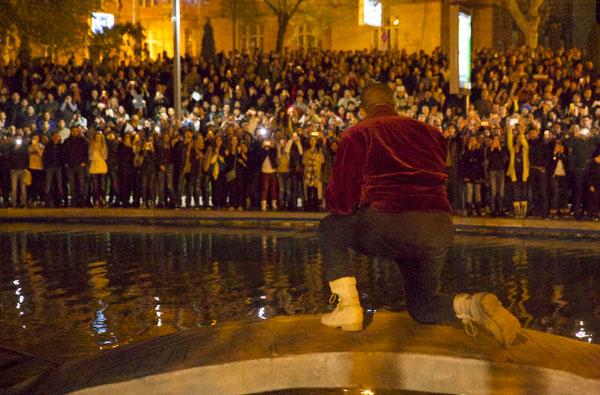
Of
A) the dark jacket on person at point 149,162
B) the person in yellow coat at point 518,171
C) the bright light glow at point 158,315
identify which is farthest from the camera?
the dark jacket on person at point 149,162

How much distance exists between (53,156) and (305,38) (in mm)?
34097

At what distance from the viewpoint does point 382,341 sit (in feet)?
20.2

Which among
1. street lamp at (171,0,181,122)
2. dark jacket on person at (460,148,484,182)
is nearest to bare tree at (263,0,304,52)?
street lamp at (171,0,181,122)

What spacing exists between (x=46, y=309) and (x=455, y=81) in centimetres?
1366

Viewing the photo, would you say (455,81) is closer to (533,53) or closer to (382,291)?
(533,53)

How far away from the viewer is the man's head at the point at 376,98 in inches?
244

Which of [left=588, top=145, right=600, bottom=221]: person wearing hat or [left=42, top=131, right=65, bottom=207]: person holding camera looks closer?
[left=588, top=145, right=600, bottom=221]: person wearing hat

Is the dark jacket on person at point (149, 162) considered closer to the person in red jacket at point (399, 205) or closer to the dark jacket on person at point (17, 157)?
the dark jacket on person at point (17, 157)

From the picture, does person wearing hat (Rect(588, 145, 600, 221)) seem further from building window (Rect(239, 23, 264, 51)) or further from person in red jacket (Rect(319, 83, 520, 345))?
building window (Rect(239, 23, 264, 51))

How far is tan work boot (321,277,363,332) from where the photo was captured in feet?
20.5

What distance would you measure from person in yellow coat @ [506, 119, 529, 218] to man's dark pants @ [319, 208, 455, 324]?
14.4m

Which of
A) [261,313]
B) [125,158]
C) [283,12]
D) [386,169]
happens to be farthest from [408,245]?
[283,12]

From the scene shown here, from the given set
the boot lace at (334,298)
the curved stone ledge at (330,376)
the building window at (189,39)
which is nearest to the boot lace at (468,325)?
the curved stone ledge at (330,376)

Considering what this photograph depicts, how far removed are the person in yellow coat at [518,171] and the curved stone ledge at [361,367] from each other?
14.2 meters
